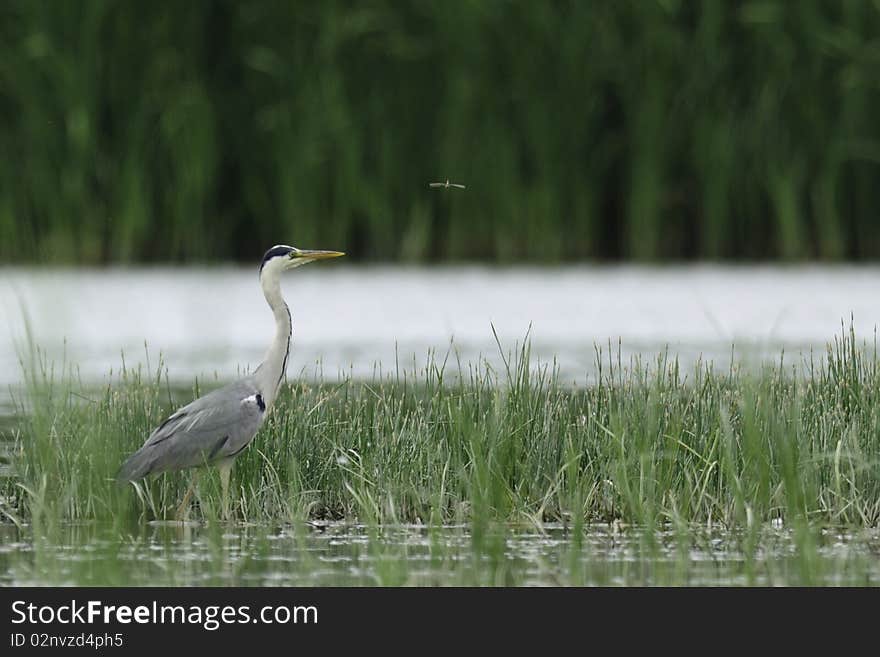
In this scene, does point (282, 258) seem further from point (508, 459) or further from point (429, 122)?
point (429, 122)

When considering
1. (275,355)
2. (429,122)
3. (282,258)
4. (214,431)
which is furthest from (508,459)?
(429,122)

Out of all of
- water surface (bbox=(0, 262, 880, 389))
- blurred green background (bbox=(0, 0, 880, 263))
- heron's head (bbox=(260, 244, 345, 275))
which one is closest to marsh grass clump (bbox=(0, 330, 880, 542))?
heron's head (bbox=(260, 244, 345, 275))

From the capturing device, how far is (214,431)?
19.4ft

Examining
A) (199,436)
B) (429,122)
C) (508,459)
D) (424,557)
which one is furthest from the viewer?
(429,122)

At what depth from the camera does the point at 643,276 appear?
49.7ft

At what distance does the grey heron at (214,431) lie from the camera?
590cm

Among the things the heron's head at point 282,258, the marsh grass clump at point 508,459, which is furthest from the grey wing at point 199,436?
the heron's head at point 282,258

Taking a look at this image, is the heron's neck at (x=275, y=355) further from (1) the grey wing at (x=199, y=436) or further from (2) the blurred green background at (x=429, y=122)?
(2) the blurred green background at (x=429, y=122)

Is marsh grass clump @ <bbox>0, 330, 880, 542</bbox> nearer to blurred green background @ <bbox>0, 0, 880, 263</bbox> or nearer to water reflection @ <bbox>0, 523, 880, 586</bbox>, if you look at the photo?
water reflection @ <bbox>0, 523, 880, 586</bbox>

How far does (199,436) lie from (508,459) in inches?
44.7

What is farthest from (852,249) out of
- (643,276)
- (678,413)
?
(678,413)

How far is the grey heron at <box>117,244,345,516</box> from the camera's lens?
232 inches
